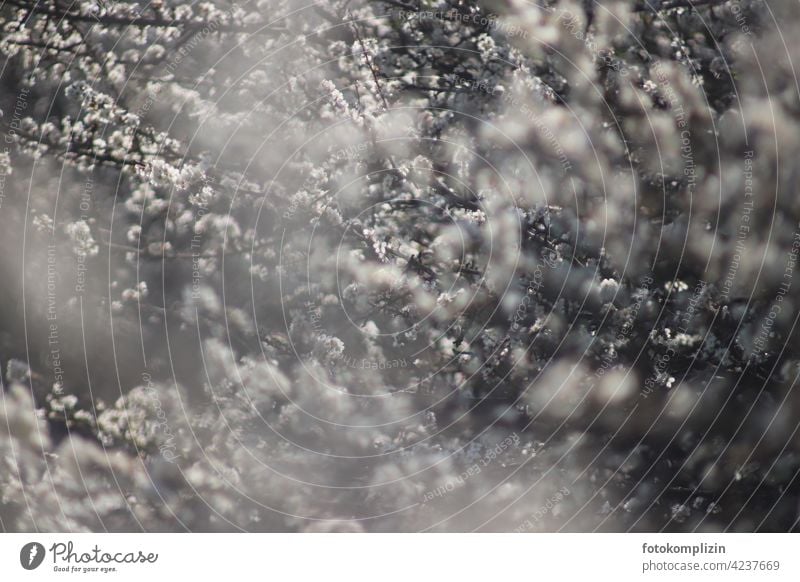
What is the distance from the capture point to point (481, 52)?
2.89ft

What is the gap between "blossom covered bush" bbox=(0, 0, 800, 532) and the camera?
34.5 inches

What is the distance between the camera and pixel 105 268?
888 millimetres

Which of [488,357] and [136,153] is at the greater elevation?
[136,153]

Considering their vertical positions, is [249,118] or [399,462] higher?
[249,118]

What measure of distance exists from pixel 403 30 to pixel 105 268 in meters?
0.50

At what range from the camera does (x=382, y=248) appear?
34.3 inches

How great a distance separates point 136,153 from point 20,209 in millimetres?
173

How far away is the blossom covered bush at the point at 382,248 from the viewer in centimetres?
88

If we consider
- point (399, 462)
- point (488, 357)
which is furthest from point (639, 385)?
point (399, 462)

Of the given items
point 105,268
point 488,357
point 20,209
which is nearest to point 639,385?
point 488,357
